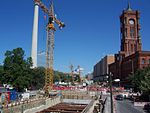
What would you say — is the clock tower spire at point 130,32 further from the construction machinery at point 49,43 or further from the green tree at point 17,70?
the green tree at point 17,70

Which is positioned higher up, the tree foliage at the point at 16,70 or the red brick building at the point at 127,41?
the red brick building at the point at 127,41

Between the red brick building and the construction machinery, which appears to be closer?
the construction machinery

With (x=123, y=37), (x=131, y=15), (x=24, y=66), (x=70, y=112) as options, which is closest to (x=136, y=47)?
(x=123, y=37)

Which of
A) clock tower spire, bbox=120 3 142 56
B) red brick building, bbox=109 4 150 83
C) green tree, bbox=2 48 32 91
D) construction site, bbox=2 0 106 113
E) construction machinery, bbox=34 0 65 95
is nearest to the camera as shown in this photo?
construction site, bbox=2 0 106 113

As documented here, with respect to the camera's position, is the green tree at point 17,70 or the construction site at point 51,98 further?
the green tree at point 17,70

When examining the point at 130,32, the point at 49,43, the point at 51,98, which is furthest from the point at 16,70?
the point at 130,32

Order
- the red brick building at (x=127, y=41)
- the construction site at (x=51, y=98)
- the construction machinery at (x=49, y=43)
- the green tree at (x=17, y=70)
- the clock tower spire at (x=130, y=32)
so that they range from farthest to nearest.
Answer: the clock tower spire at (x=130, y=32) < the red brick building at (x=127, y=41) < the construction machinery at (x=49, y=43) < the green tree at (x=17, y=70) < the construction site at (x=51, y=98)

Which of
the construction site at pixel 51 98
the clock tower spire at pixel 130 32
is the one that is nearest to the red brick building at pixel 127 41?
the clock tower spire at pixel 130 32

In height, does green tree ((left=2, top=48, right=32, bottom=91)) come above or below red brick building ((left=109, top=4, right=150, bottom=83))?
below

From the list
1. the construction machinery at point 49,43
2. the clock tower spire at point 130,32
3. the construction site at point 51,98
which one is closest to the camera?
the construction site at point 51,98

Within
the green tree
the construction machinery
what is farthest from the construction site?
the green tree

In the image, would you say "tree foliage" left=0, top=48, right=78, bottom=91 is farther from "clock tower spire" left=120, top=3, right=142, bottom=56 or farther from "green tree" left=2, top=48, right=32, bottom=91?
"clock tower spire" left=120, top=3, right=142, bottom=56

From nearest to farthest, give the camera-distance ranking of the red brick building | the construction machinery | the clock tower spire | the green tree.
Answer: the green tree
the construction machinery
the red brick building
the clock tower spire

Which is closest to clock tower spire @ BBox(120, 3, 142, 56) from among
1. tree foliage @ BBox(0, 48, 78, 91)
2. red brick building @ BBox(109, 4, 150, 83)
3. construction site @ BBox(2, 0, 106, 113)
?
red brick building @ BBox(109, 4, 150, 83)
